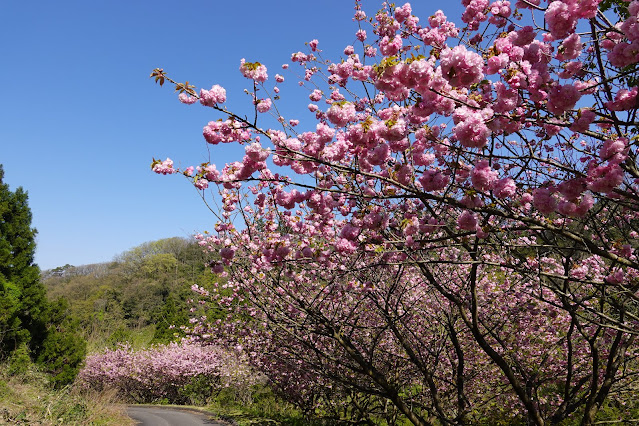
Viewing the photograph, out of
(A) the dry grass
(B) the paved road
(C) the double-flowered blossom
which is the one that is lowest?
(B) the paved road

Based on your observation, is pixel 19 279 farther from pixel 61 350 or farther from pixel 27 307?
pixel 61 350

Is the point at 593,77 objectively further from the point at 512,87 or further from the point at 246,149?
the point at 246,149

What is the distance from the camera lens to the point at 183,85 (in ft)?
9.37

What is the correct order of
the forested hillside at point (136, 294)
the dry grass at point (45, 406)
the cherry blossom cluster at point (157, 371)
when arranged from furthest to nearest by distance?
the forested hillside at point (136, 294), the cherry blossom cluster at point (157, 371), the dry grass at point (45, 406)

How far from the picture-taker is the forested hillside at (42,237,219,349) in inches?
1257

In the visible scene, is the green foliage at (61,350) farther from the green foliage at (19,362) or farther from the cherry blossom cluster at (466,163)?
the cherry blossom cluster at (466,163)

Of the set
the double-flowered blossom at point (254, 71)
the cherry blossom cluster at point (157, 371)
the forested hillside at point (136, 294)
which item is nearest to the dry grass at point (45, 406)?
the cherry blossom cluster at point (157, 371)

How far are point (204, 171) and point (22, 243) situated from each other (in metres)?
18.5

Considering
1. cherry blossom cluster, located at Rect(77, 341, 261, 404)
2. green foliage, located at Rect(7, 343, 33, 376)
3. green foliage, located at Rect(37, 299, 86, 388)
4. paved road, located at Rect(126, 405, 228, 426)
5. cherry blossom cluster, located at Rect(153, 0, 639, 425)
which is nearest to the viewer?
cherry blossom cluster, located at Rect(153, 0, 639, 425)

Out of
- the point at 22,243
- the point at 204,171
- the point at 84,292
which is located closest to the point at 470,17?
the point at 204,171

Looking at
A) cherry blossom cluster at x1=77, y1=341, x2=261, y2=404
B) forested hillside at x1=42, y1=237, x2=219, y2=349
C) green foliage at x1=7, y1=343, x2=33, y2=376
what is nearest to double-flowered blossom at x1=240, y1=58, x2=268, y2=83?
green foliage at x1=7, y1=343, x2=33, y2=376

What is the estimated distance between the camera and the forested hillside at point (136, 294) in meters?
31.9

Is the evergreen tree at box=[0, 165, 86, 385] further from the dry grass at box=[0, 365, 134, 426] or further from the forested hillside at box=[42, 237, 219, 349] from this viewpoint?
the forested hillside at box=[42, 237, 219, 349]

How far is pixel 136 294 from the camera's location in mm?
47062
